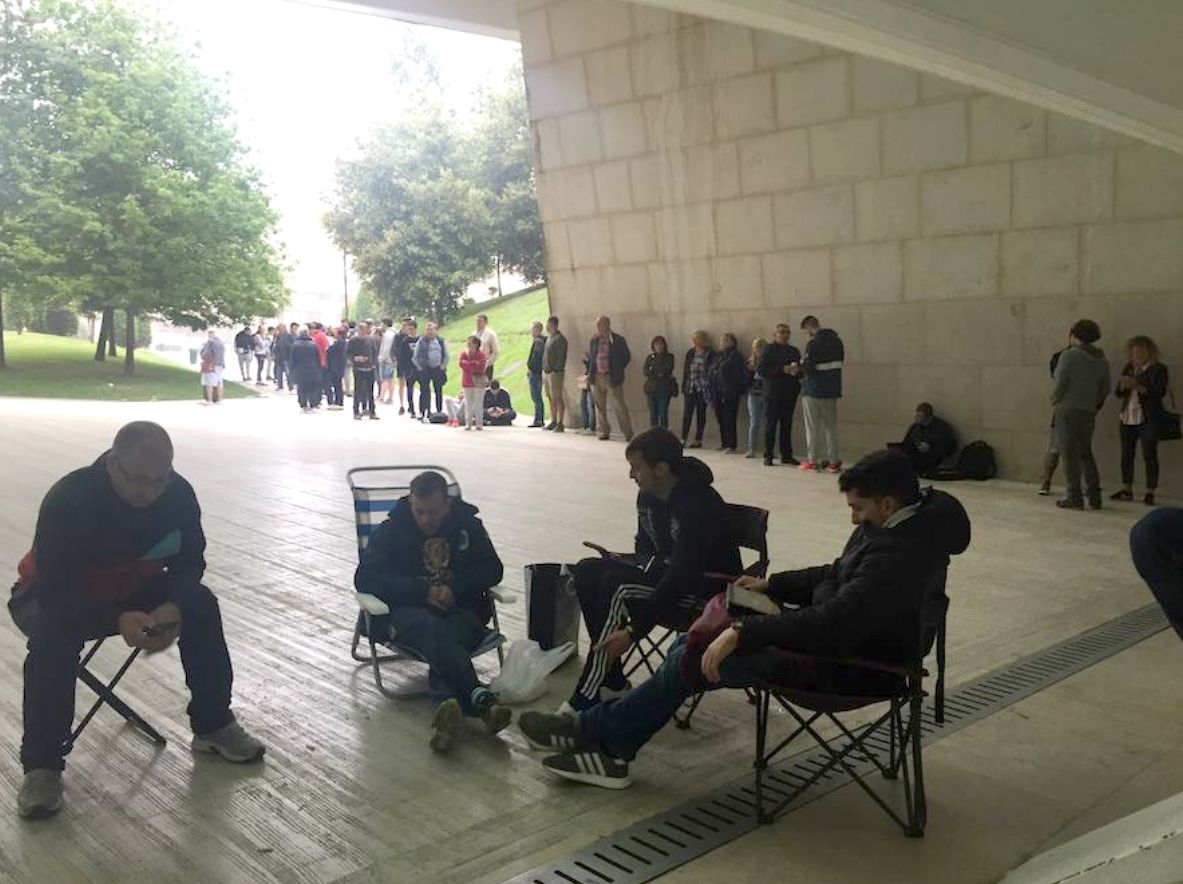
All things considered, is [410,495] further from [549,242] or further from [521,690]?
[549,242]

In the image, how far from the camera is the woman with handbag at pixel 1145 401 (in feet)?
28.4

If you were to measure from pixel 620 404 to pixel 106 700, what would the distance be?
416 inches

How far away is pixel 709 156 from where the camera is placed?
41.2ft

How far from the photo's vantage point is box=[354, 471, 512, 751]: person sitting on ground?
159 inches

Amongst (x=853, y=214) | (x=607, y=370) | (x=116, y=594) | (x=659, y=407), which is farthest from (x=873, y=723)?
(x=607, y=370)

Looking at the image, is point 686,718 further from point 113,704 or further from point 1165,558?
point 113,704

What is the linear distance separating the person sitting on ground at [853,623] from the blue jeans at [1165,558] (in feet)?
1.58

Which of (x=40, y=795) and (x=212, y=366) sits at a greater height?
(x=212, y=366)

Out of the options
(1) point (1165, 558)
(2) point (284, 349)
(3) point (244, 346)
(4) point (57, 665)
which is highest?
(3) point (244, 346)

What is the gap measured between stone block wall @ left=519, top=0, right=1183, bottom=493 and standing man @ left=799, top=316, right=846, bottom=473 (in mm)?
593

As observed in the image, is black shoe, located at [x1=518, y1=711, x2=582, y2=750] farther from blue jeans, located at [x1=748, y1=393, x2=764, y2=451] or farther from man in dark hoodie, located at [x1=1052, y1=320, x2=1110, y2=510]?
blue jeans, located at [x1=748, y1=393, x2=764, y2=451]

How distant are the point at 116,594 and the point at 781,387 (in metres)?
8.74

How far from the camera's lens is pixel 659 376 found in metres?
13.3

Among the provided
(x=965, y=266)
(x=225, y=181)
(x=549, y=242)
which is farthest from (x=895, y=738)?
(x=225, y=181)
